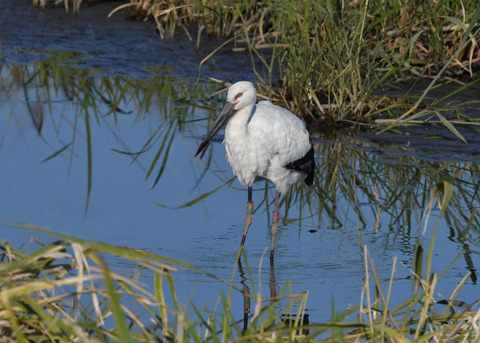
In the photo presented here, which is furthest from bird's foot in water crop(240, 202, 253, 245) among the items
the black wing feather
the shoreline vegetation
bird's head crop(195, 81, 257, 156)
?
the shoreline vegetation

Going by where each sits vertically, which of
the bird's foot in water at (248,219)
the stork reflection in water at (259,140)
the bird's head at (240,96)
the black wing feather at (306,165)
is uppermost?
the bird's head at (240,96)

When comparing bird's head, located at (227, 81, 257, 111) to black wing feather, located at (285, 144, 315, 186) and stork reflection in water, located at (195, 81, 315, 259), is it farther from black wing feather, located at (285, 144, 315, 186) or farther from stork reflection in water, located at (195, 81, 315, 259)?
black wing feather, located at (285, 144, 315, 186)

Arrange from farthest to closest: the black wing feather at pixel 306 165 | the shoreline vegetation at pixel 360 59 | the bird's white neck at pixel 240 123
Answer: the shoreline vegetation at pixel 360 59 < the black wing feather at pixel 306 165 < the bird's white neck at pixel 240 123

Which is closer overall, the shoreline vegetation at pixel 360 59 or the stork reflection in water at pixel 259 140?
the stork reflection in water at pixel 259 140

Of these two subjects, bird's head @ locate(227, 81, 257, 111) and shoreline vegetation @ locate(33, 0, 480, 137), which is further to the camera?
shoreline vegetation @ locate(33, 0, 480, 137)

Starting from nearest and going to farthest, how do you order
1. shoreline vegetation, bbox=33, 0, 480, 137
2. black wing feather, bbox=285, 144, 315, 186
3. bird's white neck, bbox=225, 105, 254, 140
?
1. bird's white neck, bbox=225, 105, 254, 140
2. black wing feather, bbox=285, 144, 315, 186
3. shoreline vegetation, bbox=33, 0, 480, 137

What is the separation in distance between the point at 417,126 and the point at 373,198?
1862 millimetres

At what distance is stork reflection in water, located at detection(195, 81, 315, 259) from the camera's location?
475 cm

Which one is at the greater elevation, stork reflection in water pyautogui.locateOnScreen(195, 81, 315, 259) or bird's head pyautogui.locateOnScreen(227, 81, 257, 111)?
bird's head pyautogui.locateOnScreen(227, 81, 257, 111)

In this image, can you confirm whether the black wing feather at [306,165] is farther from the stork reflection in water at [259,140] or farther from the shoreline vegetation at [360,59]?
the shoreline vegetation at [360,59]

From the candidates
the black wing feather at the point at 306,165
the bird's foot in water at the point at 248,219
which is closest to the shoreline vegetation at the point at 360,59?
the black wing feather at the point at 306,165

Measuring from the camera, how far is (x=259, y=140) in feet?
15.8

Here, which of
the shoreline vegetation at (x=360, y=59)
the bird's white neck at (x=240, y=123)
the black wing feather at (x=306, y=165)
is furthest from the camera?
the shoreline vegetation at (x=360, y=59)

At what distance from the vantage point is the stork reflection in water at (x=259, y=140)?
475cm
